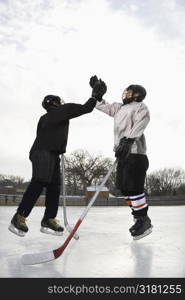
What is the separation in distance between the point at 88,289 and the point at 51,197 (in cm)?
182

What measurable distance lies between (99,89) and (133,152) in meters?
0.71

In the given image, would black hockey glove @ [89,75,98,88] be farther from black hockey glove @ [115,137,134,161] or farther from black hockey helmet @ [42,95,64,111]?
black hockey glove @ [115,137,134,161]

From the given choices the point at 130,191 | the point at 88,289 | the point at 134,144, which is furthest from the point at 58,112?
the point at 88,289

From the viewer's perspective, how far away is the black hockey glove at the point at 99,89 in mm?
3390

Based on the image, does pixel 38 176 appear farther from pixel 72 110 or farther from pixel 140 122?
pixel 140 122

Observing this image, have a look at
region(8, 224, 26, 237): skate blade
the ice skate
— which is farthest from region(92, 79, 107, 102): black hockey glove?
region(8, 224, 26, 237): skate blade

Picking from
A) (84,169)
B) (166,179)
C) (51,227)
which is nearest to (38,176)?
(51,227)

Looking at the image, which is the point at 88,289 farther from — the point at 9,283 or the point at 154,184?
the point at 154,184

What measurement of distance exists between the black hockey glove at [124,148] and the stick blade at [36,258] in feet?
3.45

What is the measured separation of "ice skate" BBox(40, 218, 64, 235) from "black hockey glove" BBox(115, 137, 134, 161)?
3.39 feet

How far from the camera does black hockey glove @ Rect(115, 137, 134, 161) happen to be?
9.94 ft

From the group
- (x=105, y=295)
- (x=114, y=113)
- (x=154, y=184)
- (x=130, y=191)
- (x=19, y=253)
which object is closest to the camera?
(x=105, y=295)

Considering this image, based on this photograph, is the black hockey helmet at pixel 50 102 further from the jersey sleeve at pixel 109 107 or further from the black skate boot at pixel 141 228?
the black skate boot at pixel 141 228

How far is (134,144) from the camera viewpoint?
3221 millimetres
